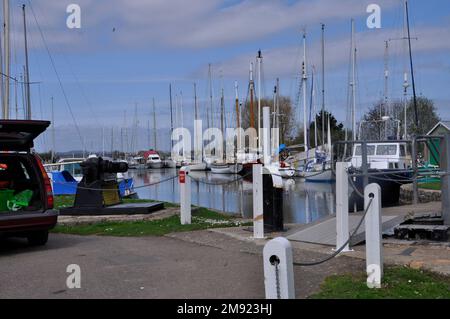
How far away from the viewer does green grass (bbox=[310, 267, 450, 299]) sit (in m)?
6.20

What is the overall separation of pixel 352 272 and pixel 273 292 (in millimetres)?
2862

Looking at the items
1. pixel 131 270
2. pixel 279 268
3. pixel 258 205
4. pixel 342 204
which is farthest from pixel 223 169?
pixel 279 268

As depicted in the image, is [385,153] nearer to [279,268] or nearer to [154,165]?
[279,268]

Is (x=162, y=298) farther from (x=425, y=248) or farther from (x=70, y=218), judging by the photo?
(x=70, y=218)

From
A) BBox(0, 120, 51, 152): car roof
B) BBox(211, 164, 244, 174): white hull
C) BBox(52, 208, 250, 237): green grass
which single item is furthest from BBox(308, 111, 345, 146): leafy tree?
BBox(0, 120, 51, 152): car roof

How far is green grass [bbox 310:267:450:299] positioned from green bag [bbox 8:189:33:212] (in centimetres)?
560

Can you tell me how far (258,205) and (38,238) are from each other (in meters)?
3.95

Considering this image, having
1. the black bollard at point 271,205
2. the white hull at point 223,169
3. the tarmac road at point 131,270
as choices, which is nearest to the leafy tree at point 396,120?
the white hull at point 223,169

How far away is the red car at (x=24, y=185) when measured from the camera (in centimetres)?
955

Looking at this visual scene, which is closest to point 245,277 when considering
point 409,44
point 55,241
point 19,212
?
point 19,212

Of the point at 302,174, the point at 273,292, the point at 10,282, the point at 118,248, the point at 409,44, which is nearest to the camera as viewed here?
the point at 273,292

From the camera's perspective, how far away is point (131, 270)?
798 centimetres

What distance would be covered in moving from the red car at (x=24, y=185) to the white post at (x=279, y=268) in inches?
232
